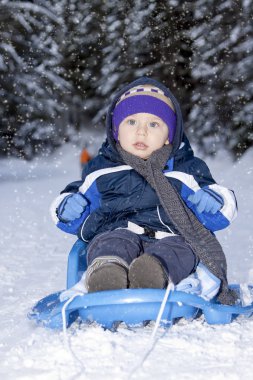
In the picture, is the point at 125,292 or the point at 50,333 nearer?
the point at 125,292

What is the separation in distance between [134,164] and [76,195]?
342 mm

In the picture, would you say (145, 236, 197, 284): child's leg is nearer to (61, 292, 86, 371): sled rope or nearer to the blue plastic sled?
the blue plastic sled

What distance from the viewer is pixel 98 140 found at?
52.2 feet

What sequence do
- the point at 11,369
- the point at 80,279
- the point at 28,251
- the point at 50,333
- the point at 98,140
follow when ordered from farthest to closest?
the point at 98,140
the point at 28,251
the point at 80,279
the point at 50,333
the point at 11,369

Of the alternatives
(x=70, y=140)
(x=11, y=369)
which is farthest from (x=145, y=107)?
(x=70, y=140)

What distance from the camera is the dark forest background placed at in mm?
13336

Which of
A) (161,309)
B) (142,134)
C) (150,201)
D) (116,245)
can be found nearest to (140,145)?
(142,134)

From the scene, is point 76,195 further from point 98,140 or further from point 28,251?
point 98,140

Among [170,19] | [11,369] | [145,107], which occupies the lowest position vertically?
[11,369]

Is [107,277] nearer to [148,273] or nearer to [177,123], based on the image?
[148,273]

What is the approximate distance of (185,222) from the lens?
3141 millimetres

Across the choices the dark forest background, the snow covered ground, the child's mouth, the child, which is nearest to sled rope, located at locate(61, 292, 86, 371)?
the snow covered ground

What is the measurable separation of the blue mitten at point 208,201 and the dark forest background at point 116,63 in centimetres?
975

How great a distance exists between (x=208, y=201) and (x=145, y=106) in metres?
0.65
